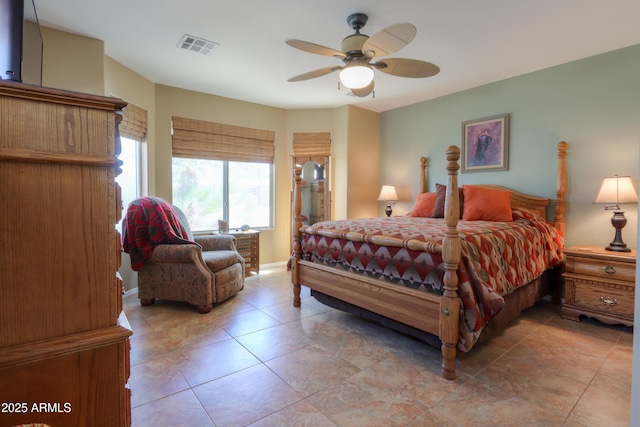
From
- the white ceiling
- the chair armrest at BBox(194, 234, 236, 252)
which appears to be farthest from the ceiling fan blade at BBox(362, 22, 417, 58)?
the chair armrest at BBox(194, 234, 236, 252)

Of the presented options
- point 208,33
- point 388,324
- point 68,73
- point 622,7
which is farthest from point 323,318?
point 622,7

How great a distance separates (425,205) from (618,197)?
177 centimetres

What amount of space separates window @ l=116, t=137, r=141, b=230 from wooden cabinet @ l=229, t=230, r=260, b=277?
1303mm

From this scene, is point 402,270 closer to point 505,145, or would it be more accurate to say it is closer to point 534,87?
point 505,145

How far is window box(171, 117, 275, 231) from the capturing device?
4191 millimetres

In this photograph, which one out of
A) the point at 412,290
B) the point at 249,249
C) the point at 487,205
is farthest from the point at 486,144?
the point at 249,249

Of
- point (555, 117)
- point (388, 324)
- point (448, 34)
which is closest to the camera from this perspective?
point (388, 324)

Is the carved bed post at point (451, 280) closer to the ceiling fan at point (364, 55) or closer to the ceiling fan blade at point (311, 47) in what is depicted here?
the ceiling fan at point (364, 55)

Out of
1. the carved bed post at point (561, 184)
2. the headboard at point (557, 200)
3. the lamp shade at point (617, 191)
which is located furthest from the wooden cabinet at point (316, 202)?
the lamp shade at point (617, 191)

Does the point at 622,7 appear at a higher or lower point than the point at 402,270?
higher

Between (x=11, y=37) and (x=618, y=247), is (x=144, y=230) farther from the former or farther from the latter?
(x=618, y=247)

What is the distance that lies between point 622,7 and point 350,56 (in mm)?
2005

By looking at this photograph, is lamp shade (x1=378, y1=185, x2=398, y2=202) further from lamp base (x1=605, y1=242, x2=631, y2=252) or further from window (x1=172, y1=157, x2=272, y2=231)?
lamp base (x1=605, y1=242, x2=631, y2=252)

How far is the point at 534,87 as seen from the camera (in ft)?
11.2
